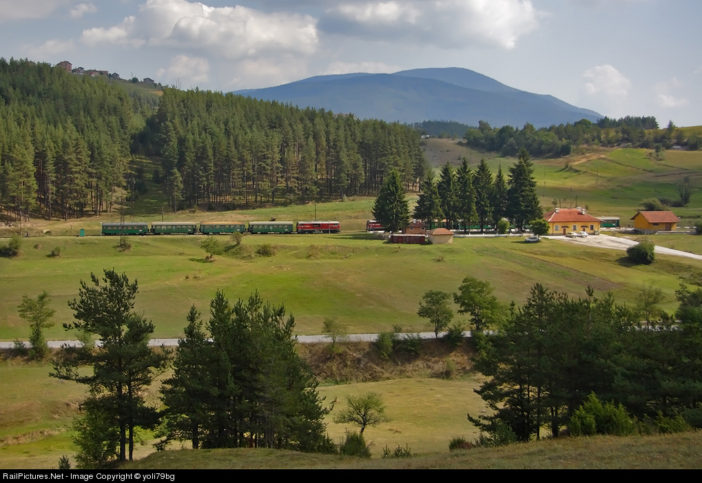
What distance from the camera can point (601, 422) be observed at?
89.5 ft

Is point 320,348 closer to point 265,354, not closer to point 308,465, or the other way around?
point 265,354

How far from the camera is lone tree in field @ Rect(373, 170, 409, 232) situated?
101062 mm

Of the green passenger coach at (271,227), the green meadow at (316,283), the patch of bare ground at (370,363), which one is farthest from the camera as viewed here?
the green passenger coach at (271,227)

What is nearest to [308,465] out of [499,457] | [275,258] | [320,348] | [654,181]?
[499,457]

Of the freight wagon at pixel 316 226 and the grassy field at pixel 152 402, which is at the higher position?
the freight wagon at pixel 316 226

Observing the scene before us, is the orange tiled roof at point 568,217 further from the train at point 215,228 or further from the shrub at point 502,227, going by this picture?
the train at point 215,228

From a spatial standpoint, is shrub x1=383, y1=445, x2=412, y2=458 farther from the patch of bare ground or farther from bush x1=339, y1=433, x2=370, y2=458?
the patch of bare ground

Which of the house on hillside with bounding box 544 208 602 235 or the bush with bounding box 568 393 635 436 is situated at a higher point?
the house on hillside with bounding box 544 208 602 235

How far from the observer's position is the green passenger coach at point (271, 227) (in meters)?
106

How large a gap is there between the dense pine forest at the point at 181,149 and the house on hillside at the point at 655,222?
61.7m

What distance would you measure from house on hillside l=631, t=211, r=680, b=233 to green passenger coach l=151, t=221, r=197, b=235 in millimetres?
85188

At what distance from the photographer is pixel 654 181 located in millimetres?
180000

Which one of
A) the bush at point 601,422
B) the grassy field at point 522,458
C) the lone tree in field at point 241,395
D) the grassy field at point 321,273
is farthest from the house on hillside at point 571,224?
the grassy field at point 522,458

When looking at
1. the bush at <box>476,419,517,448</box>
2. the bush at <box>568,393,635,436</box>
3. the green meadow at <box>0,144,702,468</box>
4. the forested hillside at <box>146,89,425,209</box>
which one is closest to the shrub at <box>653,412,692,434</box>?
the bush at <box>568,393,635,436</box>
